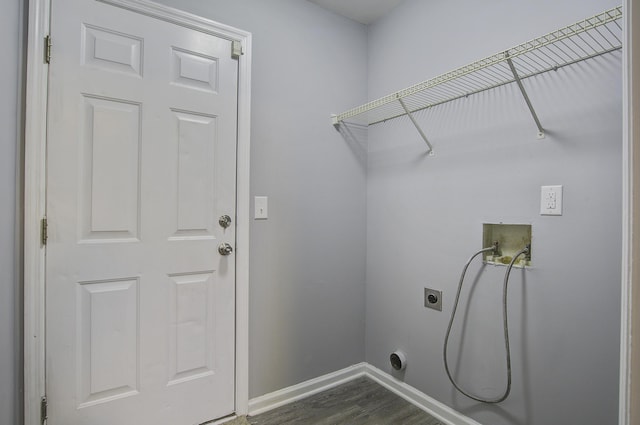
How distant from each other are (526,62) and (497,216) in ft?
2.22

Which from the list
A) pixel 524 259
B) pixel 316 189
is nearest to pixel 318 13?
pixel 316 189

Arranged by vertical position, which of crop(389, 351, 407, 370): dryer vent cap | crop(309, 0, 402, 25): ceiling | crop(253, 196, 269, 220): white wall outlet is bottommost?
crop(389, 351, 407, 370): dryer vent cap

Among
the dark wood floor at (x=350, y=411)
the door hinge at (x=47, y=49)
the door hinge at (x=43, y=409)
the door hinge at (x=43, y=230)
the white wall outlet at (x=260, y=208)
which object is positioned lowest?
the dark wood floor at (x=350, y=411)

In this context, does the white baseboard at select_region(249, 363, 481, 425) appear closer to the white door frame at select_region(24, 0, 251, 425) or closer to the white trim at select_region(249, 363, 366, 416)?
the white trim at select_region(249, 363, 366, 416)

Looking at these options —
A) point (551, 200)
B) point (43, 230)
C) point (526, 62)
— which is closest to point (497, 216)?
point (551, 200)

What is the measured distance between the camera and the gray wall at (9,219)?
1188mm

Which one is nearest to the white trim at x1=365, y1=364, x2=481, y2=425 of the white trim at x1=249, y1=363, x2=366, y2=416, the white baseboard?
the white baseboard

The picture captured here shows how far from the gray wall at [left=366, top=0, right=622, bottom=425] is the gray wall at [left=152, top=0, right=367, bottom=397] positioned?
17 centimetres

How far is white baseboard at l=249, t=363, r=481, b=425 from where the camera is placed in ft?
5.57

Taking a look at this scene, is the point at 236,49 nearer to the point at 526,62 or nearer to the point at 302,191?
the point at 302,191

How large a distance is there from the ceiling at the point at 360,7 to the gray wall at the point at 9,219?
4.89ft

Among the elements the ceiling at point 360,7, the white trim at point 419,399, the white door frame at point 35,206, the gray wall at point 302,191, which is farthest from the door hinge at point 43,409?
the ceiling at point 360,7

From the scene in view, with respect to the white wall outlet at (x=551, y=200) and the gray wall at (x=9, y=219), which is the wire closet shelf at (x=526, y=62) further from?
the gray wall at (x=9, y=219)

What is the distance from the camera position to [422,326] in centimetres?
184
